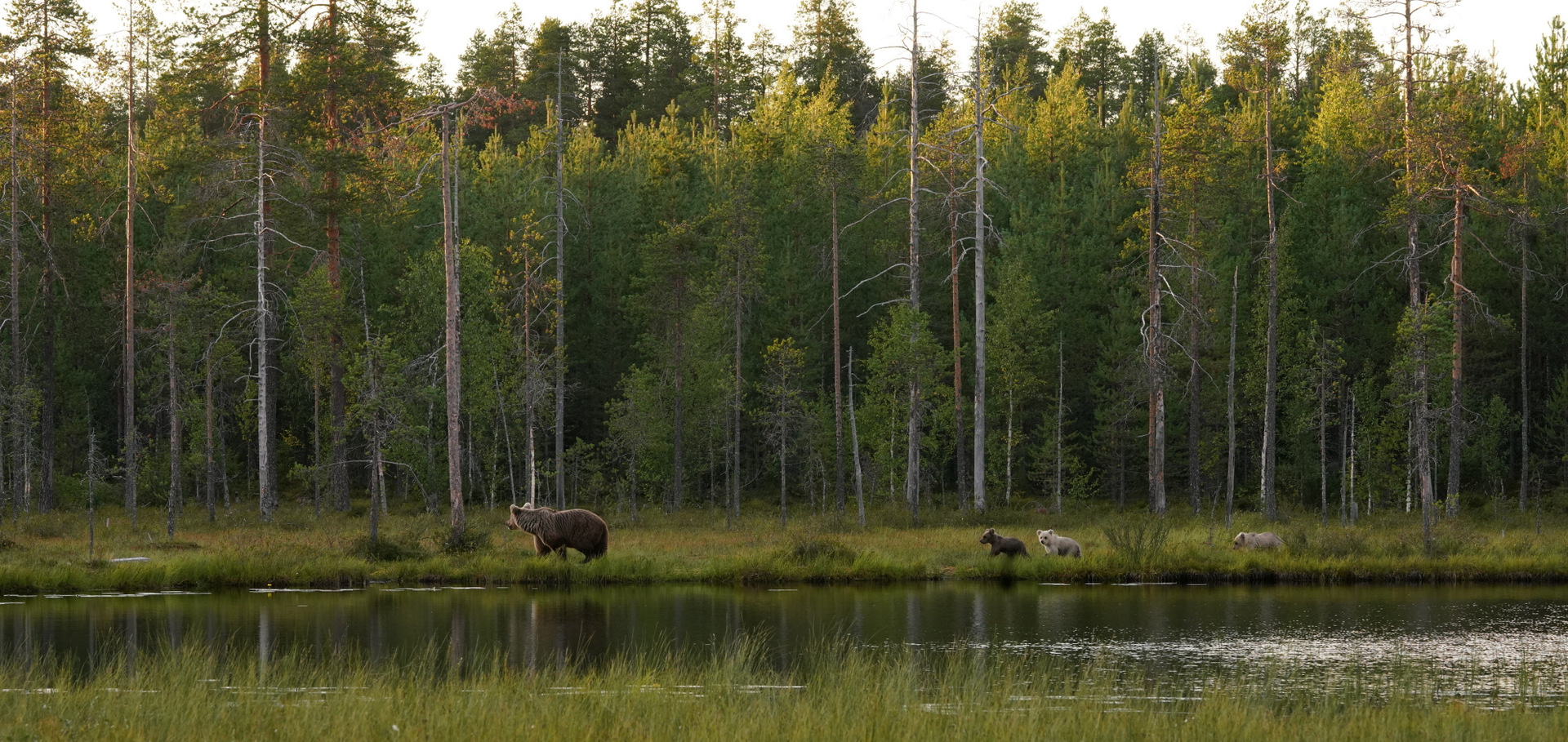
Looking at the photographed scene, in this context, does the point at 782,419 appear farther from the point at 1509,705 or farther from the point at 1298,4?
the point at 1298,4

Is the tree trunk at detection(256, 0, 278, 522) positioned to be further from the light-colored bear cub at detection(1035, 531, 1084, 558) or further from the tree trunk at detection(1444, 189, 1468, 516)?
the tree trunk at detection(1444, 189, 1468, 516)

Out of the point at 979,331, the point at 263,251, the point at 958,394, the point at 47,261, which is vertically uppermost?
the point at 47,261

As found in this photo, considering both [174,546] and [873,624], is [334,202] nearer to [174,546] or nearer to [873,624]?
[174,546]

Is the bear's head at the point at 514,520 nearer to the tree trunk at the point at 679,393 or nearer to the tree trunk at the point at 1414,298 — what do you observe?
the tree trunk at the point at 679,393

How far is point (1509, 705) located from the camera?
13.2m

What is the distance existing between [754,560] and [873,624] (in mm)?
7269

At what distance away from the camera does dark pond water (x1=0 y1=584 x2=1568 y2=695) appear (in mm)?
16688

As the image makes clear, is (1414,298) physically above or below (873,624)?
above

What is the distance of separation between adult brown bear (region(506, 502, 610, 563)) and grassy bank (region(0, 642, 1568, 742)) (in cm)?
1188

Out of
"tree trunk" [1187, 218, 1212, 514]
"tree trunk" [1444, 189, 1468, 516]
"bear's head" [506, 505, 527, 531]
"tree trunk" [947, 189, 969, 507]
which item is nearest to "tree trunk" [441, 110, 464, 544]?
"bear's head" [506, 505, 527, 531]

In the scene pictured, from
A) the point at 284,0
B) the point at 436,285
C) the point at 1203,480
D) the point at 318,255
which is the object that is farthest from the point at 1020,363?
the point at 284,0

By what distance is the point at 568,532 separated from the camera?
27.0 m

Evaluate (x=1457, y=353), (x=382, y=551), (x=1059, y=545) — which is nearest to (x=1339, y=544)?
(x=1059, y=545)

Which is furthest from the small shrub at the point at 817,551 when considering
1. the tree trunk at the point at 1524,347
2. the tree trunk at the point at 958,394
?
the tree trunk at the point at 1524,347
